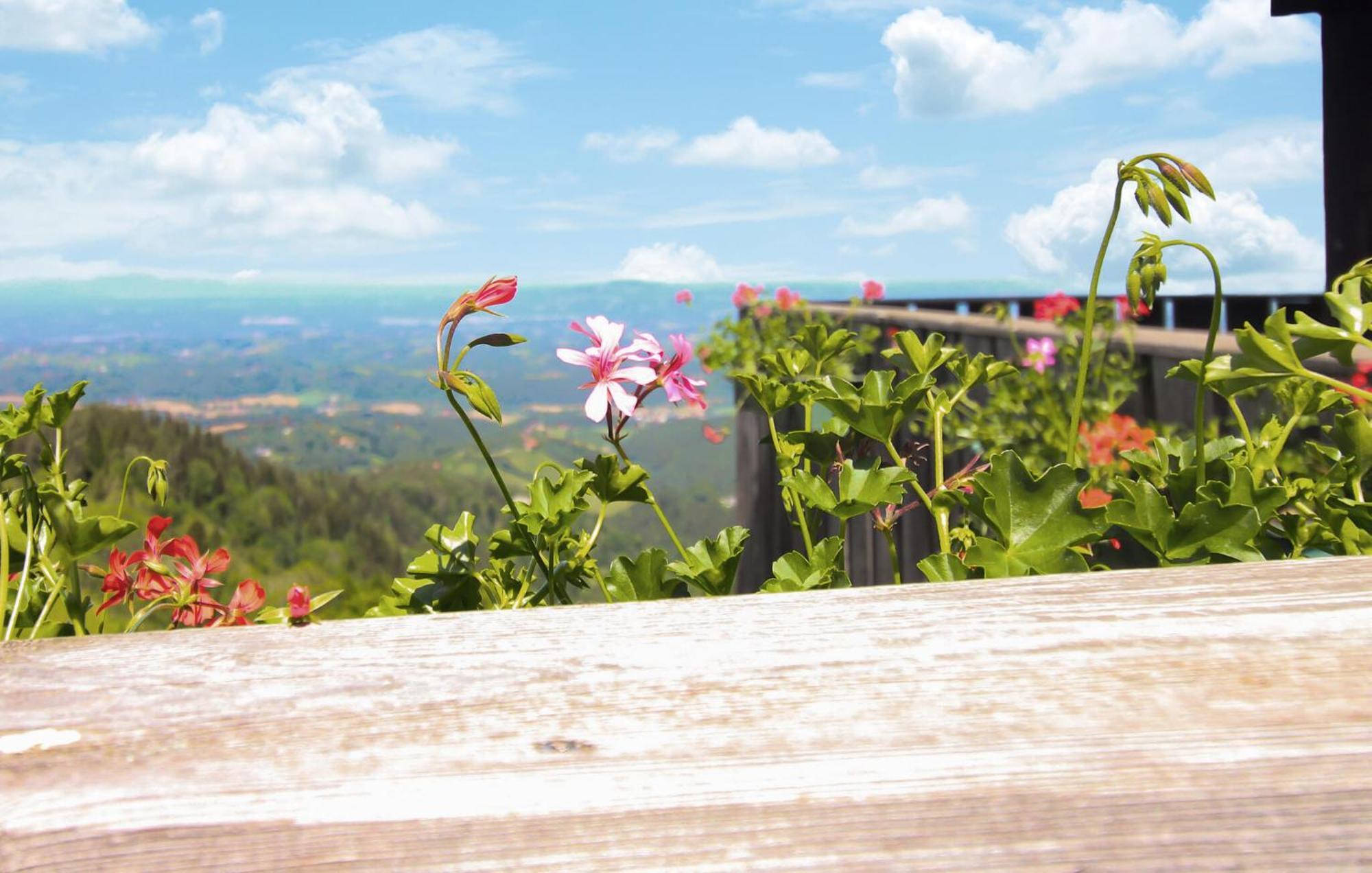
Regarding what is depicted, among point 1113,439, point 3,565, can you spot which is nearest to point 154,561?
point 3,565

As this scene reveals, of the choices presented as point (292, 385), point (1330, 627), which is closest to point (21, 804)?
point (1330, 627)

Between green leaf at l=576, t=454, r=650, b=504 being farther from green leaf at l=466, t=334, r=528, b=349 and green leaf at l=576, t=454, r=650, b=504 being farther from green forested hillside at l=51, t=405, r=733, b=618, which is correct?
green forested hillside at l=51, t=405, r=733, b=618

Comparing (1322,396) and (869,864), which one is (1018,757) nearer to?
(869,864)

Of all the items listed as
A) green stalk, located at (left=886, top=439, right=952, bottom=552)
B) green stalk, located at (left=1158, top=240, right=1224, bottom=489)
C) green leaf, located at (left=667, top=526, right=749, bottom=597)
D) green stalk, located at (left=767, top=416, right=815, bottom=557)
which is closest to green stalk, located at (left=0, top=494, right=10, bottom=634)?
green leaf, located at (left=667, top=526, right=749, bottom=597)

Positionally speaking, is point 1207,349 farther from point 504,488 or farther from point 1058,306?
point 1058,306

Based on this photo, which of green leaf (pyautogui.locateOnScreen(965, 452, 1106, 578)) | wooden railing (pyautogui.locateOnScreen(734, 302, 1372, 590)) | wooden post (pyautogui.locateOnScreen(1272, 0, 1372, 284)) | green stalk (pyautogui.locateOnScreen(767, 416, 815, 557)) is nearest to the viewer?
green leaf (pyautogui.locateOnScreen(965, 452, 1106, 578))

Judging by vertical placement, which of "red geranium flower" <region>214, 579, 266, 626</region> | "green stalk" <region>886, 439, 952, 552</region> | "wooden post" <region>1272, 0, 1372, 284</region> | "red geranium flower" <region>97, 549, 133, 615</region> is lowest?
"red geranium flower" <region>214, 579, 266, 626</region>

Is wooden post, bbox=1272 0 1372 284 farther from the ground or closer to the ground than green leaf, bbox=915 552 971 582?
farther from the ground
